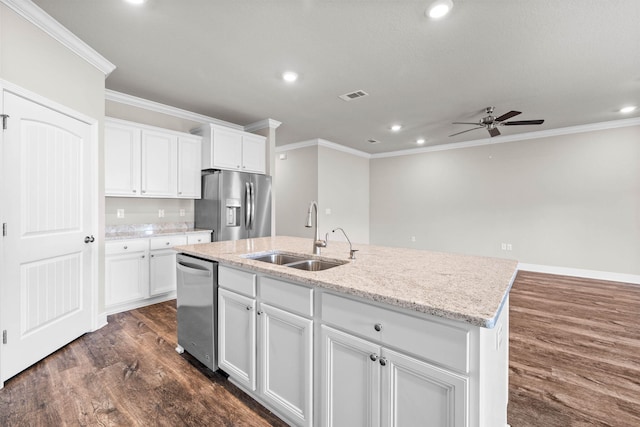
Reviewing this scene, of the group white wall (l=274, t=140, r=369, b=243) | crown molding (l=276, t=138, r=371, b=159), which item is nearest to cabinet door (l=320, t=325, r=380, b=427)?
white wall (l=274, t=140, r=369, b=243)

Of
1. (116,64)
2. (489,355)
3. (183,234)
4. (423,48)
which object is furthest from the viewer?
(183,234)

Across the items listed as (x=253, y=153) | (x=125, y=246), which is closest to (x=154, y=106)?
(x=253, y=153)

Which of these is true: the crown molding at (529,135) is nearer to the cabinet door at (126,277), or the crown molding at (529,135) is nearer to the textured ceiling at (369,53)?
the textured ceiling at (369,53)

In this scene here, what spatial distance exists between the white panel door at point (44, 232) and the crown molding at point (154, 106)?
1086 millimetres

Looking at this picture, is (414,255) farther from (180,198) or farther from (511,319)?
(180,198)

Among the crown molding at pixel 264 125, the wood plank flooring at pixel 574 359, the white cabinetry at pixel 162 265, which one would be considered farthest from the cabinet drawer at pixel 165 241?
the wood plank flooring at pixel 574 359

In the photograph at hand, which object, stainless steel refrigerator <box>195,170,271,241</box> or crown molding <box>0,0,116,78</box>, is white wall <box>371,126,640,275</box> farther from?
crown molding <box>0,0,116,78</box>

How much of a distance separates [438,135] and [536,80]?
8.12ft

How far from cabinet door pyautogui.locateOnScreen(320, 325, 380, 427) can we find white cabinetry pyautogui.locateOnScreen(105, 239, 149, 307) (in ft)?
9.56

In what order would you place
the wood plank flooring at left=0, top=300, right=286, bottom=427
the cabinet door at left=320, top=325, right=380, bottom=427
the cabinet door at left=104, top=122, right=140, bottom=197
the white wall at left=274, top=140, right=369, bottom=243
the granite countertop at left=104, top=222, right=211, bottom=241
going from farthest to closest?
the white wall at left=274, top=140, right=369, bottom=243 < the granite countertop at left=104, top=222, right=211, bottom=241 < the cabinet door at left=104, top=122, right=140, bottom=197 < the wood plank flooring at left=0, top=300, right=286, bottom=427 < the cabinet door at left=320, top=325, right=380, bottom=427

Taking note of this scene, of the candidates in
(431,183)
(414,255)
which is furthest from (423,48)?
(431,183)

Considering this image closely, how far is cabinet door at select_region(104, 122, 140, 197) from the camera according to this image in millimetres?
3273

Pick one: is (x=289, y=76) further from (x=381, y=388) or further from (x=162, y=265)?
(x=381, y=388)

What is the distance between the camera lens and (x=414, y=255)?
2.03 meters
